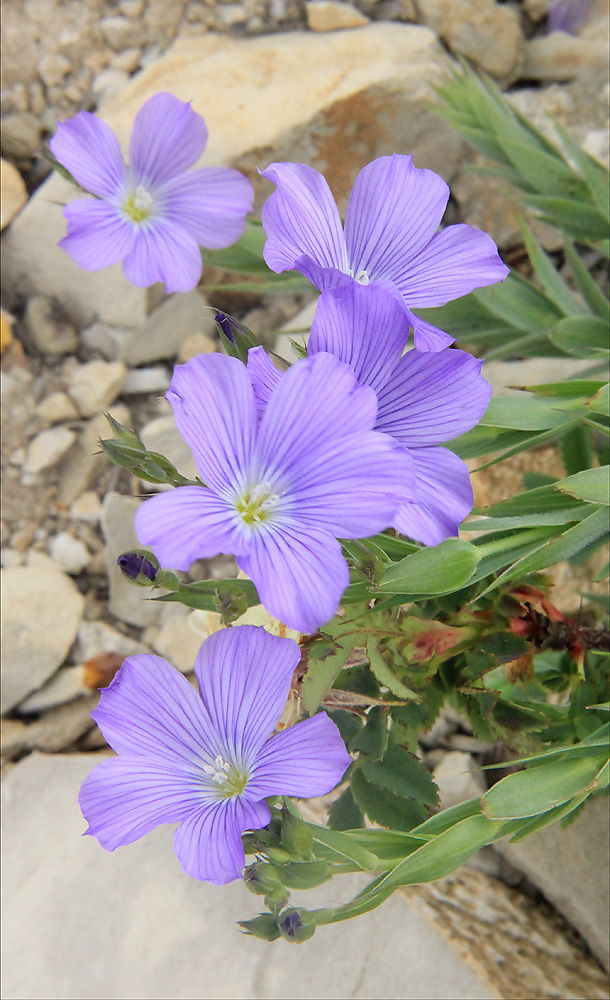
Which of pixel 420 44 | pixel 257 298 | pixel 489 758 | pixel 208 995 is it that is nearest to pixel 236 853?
pixel 208 995

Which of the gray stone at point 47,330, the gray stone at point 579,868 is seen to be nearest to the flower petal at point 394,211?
the gray stone at point 579,868

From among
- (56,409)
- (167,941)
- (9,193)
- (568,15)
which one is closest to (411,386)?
(167,941)

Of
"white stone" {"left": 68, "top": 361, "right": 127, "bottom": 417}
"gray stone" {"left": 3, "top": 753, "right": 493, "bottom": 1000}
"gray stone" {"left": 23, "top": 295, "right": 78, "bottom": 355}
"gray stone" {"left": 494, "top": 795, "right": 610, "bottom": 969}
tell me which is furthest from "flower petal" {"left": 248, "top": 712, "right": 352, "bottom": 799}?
"gray stone" {"left": 23, "top": 295, "right": 78, "bottom": 355}

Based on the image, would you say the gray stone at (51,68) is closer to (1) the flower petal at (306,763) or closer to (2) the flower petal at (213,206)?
(2) the flower petal at (213,206)

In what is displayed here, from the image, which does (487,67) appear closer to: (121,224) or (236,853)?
(121,224)

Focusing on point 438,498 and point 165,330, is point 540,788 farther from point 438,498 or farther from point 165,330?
point 165,330

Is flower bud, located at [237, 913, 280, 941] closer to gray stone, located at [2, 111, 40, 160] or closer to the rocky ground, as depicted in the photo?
the rocky ground
